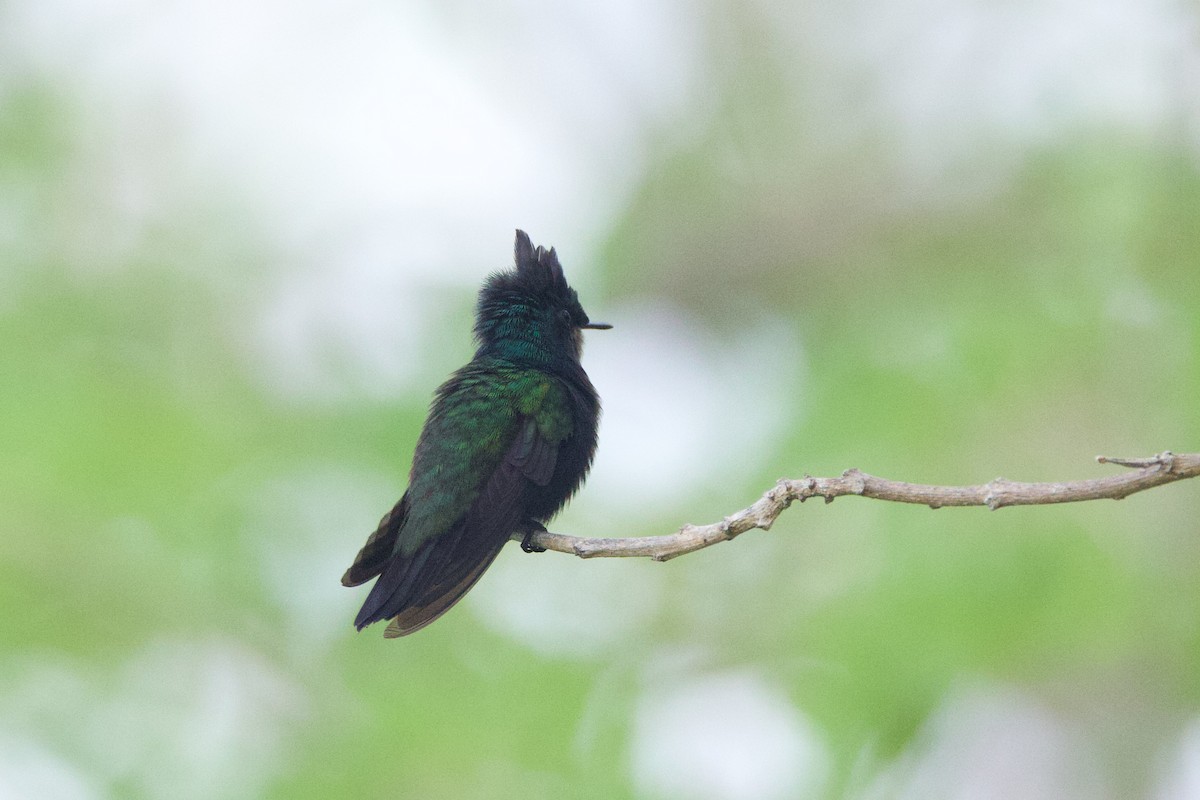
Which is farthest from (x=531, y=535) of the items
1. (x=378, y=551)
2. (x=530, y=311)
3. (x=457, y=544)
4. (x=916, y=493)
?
(x=916, y=493)

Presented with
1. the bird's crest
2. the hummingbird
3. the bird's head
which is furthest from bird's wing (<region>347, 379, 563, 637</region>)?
the bird's crest

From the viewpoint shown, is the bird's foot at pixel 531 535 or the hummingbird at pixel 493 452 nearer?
the hummingbird at pixel 493 452

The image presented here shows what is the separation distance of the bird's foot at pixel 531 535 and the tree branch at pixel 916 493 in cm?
81

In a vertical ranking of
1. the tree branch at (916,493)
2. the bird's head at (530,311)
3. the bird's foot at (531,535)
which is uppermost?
the bird's head at (530,311)

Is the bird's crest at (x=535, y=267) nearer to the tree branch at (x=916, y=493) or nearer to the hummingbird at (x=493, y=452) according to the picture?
the hummingbird at (x=493, y=452)

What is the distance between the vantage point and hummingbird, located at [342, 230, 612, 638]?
15.3ft

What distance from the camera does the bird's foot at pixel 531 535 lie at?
4840 millimetres

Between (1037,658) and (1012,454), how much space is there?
1.84m

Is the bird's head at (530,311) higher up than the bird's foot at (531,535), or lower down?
higher up

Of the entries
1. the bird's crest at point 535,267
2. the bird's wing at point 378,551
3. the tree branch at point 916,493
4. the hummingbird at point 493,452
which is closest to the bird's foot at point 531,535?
the hummingbird at point 493,452

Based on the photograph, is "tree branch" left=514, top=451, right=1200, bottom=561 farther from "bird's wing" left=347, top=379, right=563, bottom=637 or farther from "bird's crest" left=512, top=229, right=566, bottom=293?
"bird's crest" left=512, top=229, right=566, bottom=293

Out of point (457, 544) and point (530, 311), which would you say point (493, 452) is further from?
point (530, 311)

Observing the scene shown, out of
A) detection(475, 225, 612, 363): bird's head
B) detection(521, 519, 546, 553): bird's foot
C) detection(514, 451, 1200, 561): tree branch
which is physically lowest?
detection(514, 451, 1200, 561): tree branch

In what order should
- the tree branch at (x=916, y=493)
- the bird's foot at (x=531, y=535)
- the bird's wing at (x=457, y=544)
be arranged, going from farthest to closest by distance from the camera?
1. the bird's foot at (x=531, y=535)
2. the bird's wing at (x=457, y=544)
3. the tree branch at (x=916, y=493)
